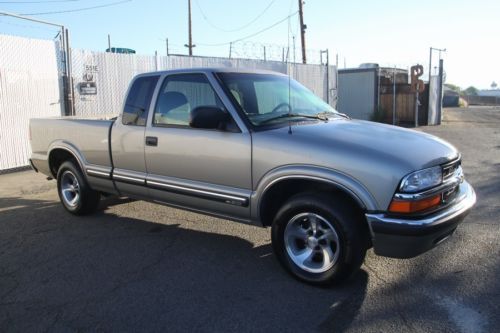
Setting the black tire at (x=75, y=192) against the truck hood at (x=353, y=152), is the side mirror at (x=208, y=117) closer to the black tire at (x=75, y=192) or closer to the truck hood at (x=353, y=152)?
the truck hood at (x=353, y=152)

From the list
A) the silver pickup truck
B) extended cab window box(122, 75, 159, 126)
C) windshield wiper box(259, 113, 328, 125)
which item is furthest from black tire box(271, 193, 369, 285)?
extended cab window box(122, 75, 159, 126)

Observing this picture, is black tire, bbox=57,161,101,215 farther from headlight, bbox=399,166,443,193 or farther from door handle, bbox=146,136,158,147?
headlight, bbox=399,166,443,193

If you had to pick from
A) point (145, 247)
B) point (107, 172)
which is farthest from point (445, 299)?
point (107, 172)

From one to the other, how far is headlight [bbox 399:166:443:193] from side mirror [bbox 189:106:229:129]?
175 centimetres

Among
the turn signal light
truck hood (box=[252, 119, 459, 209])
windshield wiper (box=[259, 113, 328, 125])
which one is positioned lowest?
the turn signal light

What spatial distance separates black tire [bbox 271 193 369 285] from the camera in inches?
147

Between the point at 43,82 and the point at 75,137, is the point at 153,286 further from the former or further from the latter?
the point at 43,82

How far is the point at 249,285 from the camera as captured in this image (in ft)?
13.3

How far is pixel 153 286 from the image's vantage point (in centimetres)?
406

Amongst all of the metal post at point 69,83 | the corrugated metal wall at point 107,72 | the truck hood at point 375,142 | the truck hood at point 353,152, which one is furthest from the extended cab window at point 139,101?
the corrugated metal wall at point 107,72

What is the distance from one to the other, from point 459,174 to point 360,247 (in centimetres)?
127

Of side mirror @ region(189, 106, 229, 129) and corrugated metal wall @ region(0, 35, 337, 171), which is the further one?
corrugated metal wall @ region(0, 35, 337, 171)

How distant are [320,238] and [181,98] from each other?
7.16 ft

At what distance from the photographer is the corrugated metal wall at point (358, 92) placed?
895 inches
